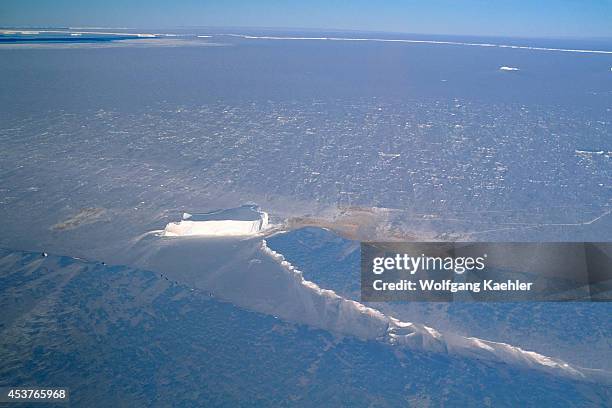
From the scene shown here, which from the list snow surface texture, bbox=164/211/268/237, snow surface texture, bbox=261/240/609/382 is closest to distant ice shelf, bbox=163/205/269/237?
snow surface texture, bbox=164/211/268/237

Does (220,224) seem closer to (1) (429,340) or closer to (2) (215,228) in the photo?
(2) (215,228)

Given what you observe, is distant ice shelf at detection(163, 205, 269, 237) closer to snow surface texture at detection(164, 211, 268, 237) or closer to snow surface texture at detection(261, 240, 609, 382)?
snow surface texture at detection(164, 211, 268, 237)

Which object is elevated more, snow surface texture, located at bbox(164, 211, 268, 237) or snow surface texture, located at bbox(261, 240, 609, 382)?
snow surface texture, located at bbox(164, 211, 268, 237)

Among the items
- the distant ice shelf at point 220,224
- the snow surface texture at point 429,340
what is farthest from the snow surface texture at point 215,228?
the snow surface texture at point 429,340

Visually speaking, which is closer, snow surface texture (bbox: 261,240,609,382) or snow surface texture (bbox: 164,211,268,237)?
snow surface texture (bbox: 261,240,609,382)

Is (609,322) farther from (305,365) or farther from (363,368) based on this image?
(305,365)

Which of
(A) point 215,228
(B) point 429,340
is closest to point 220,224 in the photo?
(A) point 215,228

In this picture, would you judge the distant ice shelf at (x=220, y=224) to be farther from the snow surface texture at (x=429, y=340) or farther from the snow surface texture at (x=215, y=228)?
the snow surface texture at (x=429, y=340)

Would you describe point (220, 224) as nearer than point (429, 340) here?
No
